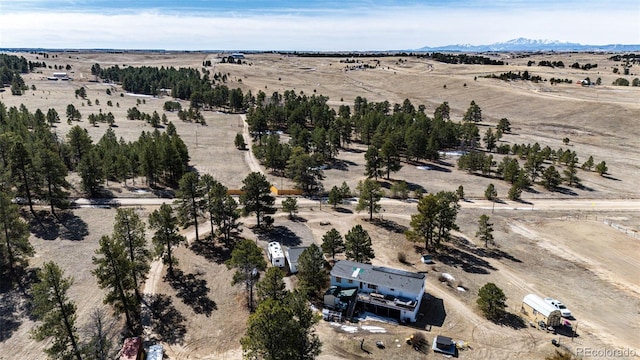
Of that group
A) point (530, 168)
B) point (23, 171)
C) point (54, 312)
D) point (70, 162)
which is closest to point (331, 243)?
point (54, 312)

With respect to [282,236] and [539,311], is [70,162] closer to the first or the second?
[282,236]

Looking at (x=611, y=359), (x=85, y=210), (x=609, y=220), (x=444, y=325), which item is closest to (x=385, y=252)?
(x=444, y=325)

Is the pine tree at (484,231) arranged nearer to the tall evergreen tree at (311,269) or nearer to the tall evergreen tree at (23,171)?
the tall evergreen tree at (311,269)

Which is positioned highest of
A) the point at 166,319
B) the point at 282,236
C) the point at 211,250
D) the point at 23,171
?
the point at 23,171

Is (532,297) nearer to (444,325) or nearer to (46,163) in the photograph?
(444,325)

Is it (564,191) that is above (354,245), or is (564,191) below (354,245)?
below

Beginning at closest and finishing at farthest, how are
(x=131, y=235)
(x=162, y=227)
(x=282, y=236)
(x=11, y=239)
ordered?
(x=131, y=235)
(x=11, y=239)
(x=162, y=227)
(x=282, y=236)

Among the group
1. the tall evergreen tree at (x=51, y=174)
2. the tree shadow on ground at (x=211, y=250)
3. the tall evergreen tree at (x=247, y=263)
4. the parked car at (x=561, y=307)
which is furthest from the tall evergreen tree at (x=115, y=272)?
the parked car at (x=561, y=307)
